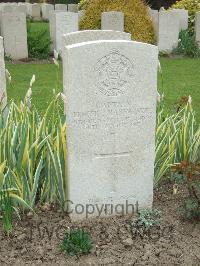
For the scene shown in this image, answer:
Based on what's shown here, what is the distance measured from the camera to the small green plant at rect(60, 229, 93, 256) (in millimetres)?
2982

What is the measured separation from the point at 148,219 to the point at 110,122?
0.72 meters

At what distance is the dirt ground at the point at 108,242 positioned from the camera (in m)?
2.98

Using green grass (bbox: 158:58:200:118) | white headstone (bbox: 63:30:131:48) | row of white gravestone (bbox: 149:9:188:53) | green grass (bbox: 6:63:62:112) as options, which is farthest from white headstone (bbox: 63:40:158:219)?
row of white gravestone (bbox: 149:9:188:53)

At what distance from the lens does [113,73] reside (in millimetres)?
3080

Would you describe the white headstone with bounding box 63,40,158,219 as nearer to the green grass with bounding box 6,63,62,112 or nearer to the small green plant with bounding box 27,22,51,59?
the green grass with bounding box 6,63,62,112

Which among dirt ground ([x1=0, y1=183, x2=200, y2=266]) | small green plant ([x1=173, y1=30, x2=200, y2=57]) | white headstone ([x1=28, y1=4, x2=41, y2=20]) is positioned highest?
white headstone ([x1=28, y1=4, x2=41, y2=20])

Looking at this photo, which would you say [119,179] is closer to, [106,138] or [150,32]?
[106,138]

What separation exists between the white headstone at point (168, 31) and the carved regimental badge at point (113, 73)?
7888mm

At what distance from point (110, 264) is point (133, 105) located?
3.38 ft

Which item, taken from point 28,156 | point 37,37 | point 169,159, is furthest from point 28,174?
point 37,37

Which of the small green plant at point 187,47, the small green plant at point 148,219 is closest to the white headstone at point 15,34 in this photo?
the small green plant at point 187,47

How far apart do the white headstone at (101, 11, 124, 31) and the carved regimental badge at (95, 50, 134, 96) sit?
24.0 ft

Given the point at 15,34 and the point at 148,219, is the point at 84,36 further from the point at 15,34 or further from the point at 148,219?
the point at 15,34

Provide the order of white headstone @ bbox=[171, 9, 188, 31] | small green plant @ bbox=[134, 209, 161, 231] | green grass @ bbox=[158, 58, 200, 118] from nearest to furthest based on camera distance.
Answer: small green plant @ bbox=[134, 209, 161, 231] → green grass @ bbox=[158, 58, 200, 118] → white headstone @ bbox=[171, 9, 188, 31]
